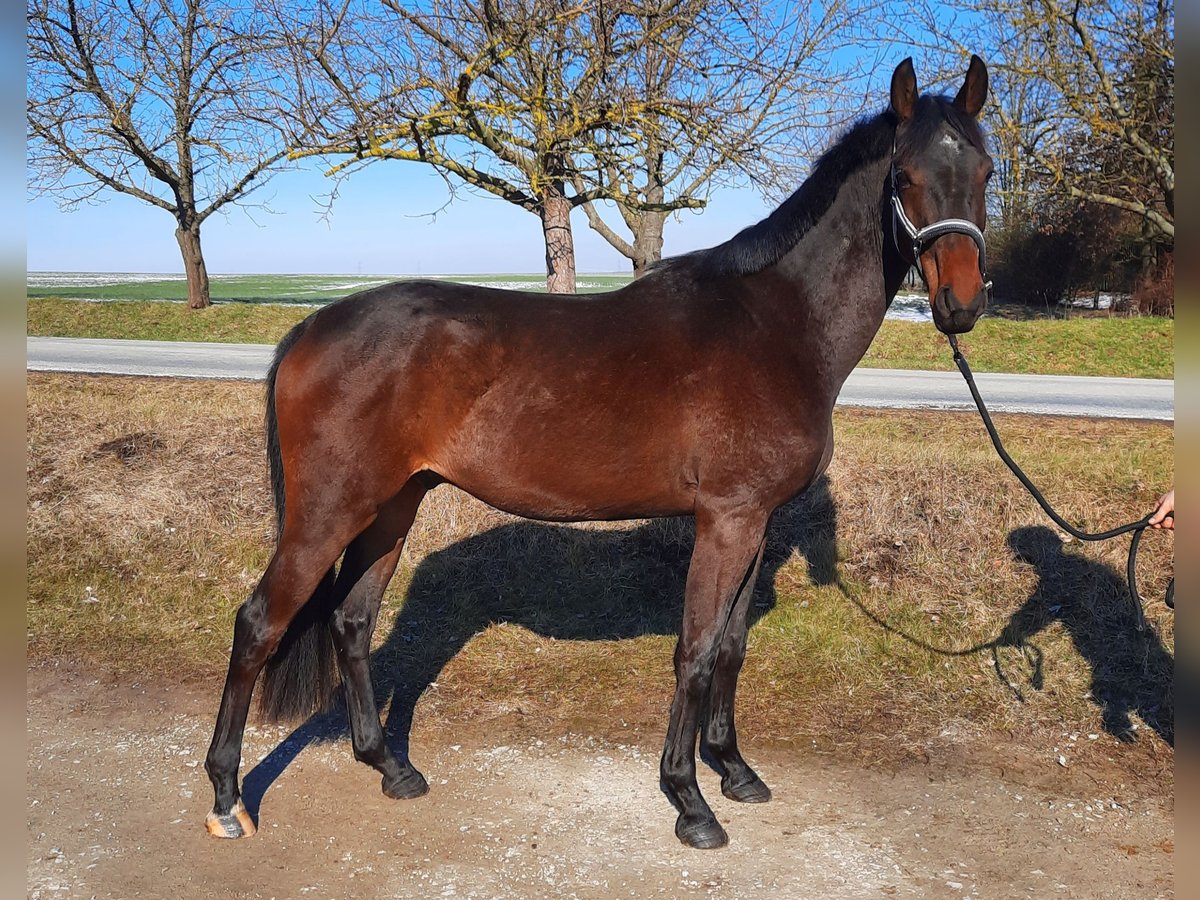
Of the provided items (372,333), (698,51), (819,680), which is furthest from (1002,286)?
(372,333)

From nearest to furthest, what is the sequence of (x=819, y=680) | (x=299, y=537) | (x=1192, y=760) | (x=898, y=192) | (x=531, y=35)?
(x=1192, y=760) → (x=898, y=192) → (x=299, y=537) → (x=819, y=680) → (x=531, y=35)

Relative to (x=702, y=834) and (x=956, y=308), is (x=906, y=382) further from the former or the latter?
(x=702, y=834)

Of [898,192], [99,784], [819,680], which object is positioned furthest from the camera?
[819,680]

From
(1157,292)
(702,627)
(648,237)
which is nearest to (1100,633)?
(702,627)

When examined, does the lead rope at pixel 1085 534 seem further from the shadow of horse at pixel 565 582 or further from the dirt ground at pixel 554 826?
the shadow of horse at pixel 565 582

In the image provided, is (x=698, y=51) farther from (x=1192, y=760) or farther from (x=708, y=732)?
(x=1192, y=760)

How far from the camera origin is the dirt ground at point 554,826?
3.32 meters

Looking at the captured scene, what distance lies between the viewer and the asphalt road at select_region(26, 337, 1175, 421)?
1032cm

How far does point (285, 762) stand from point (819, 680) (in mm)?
2868

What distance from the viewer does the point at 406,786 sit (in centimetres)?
403

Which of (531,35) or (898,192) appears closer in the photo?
(898,192)

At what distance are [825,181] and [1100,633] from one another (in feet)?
10.8

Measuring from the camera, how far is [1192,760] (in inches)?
84.0

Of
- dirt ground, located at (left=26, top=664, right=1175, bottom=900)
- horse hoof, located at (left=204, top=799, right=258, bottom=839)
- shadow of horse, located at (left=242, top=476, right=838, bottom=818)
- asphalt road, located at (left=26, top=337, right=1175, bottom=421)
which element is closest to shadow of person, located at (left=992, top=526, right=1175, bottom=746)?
dirt ground, located at (left=26, top=664, right=1175, bottom=900)
